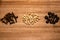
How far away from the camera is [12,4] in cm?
220

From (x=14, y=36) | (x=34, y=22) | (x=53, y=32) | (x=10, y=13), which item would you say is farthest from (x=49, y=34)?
(x=10, y=13)

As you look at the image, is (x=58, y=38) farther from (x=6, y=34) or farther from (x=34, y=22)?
(x=6, y=34)

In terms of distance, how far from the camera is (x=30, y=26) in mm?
2135

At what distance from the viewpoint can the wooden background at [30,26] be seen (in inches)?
82.6

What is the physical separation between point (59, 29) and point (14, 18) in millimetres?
746

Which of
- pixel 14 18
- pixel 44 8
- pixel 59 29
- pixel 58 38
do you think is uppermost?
pixel 44 8

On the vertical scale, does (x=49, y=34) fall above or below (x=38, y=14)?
below

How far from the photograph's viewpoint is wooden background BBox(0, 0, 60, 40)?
6.88ft

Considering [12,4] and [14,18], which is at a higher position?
[12,4]

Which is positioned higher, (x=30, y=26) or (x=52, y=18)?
(x=52, y=18)

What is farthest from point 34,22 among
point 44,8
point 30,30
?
point 44,8

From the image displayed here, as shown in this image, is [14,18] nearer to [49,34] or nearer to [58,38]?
[49,34]

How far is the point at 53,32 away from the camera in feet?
6.93

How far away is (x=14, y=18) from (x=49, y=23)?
575mm
